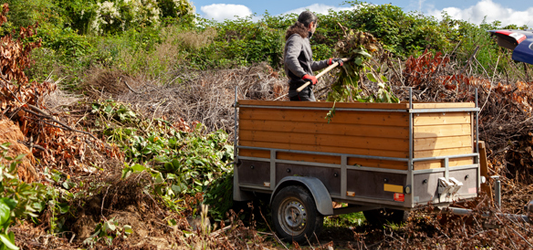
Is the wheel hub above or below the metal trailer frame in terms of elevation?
below

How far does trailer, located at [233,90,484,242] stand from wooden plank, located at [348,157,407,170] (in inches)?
0.4

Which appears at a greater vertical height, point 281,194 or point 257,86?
point 257,86

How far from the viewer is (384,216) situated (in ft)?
21.4

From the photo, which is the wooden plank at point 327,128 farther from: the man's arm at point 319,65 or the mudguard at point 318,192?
the man's arm at point 319,65

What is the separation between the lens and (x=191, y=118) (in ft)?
31.4

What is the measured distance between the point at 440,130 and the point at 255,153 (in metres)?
2.26

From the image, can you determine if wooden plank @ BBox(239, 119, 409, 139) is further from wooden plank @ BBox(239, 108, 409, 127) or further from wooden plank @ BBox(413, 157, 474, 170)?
wooden plank @ BBox(413, 157, 474, 170)

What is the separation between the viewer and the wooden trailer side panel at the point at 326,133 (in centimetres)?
499

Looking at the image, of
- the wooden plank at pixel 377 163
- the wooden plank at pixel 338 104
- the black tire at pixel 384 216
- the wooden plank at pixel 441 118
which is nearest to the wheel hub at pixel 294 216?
the wooden plank at pixel 377 163

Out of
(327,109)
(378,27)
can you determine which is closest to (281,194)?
(327,109)

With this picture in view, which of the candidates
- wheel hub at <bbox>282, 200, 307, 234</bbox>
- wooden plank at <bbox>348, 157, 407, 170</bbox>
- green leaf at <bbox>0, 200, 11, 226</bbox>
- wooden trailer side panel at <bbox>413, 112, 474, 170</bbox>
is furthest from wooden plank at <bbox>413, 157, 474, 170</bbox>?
green leaf at <bbox>0, 200, 11, 226</bbox>

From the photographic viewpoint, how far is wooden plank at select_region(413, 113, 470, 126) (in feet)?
16.3

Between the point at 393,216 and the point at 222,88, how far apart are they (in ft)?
17.7

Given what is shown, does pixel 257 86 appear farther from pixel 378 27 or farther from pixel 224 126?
pixel 378 27
